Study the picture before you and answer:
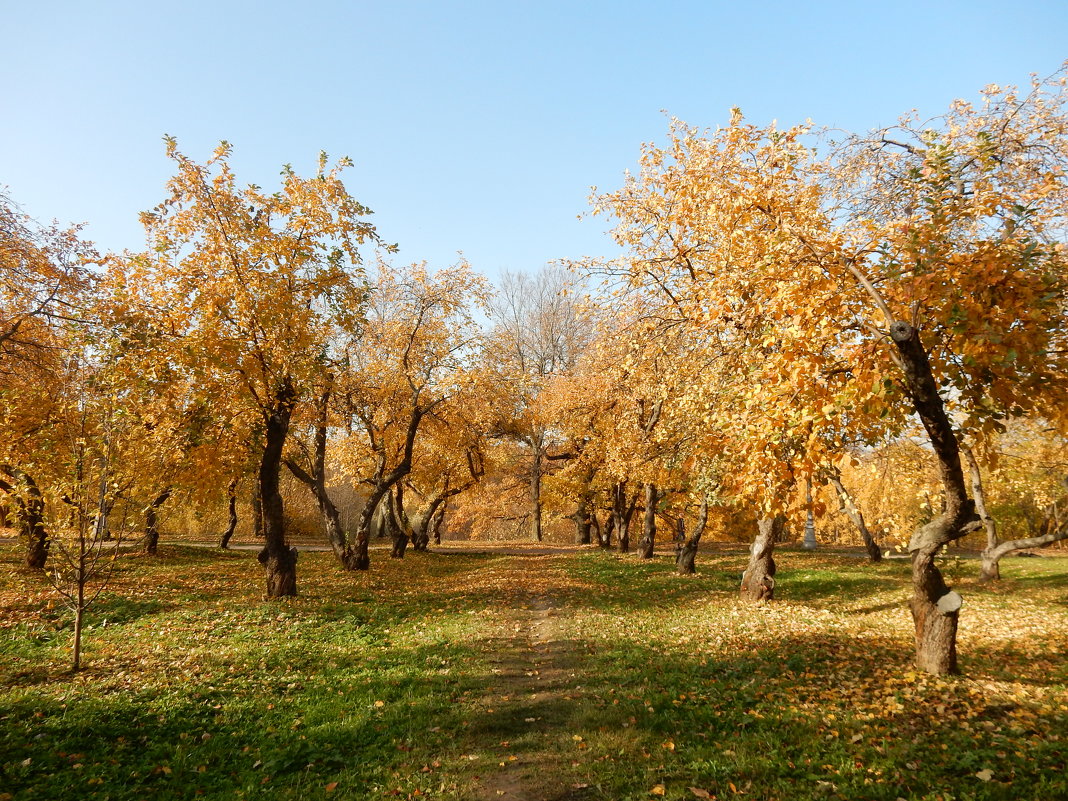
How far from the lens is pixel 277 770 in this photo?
578cm

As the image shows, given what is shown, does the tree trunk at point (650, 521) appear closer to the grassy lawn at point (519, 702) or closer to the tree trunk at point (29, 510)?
the grassy lawn at point (519, 702)

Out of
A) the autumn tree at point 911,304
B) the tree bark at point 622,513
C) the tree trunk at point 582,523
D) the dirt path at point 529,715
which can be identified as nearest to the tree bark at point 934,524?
the autumn tree at point 911,304

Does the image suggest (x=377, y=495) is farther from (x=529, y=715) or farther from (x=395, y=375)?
(x=529, y=715)

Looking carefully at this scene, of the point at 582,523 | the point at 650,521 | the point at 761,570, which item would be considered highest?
the point at 650,521

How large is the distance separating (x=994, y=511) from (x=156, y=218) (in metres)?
45.8

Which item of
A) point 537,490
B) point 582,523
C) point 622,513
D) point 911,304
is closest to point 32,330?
point 911,304

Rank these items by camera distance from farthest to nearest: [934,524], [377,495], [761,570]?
[377,495]
[761,570]
[934,524]

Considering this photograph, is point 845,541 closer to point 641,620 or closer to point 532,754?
point 641,620

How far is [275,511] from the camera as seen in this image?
48.6 feet

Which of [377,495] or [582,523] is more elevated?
[377,495]

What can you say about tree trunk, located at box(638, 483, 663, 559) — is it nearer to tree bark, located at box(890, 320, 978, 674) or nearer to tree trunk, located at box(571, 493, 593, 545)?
tree trunk, located at box(571, 493, 593, 545)

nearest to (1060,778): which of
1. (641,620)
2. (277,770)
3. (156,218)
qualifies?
(277,770)

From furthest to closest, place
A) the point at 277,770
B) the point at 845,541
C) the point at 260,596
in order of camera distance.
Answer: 1. the point at 845,541
2. the point at 260,596
3. the point at 277,770

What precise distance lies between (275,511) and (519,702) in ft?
32.5
